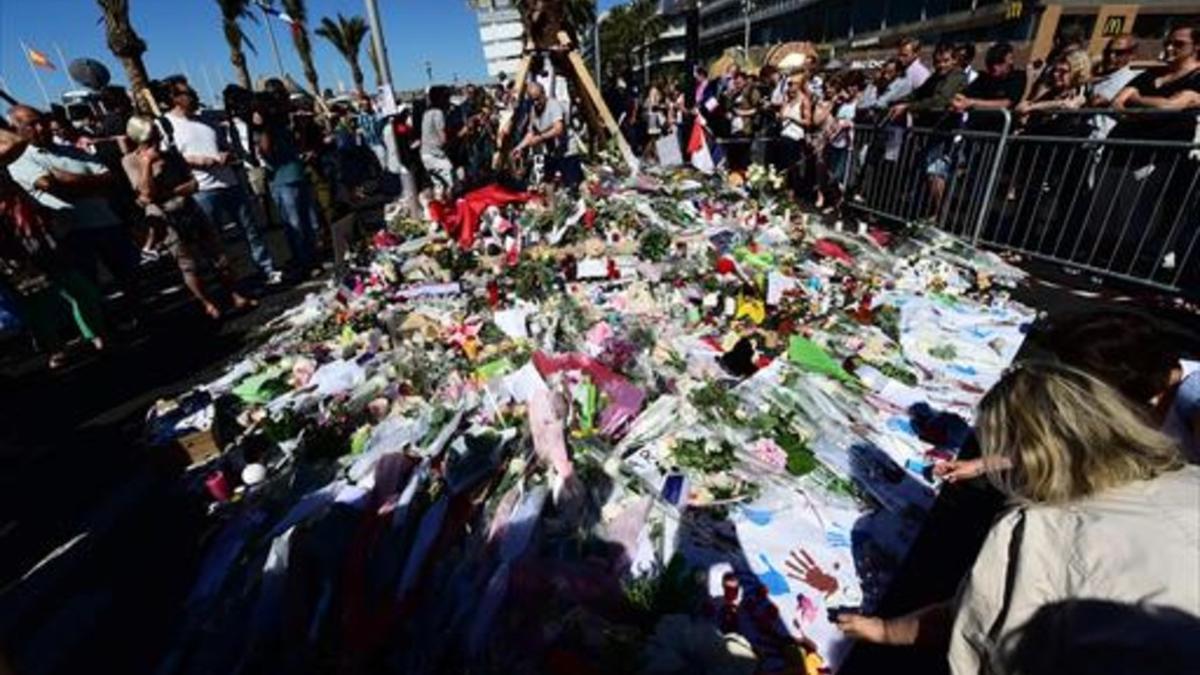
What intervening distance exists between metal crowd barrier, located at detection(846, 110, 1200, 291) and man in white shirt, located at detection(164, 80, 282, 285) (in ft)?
23.5

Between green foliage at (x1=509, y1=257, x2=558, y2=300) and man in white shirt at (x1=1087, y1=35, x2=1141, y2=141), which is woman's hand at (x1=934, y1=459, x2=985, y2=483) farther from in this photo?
man in white shirt at (x1=1087, y1=35, x2=1141, y2=141)

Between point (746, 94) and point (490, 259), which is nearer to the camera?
point (490, 259)

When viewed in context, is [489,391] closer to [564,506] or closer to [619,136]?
[564,506]

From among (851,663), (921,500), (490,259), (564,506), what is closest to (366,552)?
(564,506)

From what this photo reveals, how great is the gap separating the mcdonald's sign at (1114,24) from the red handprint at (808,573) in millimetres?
42475

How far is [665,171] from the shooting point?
9789 millimetres

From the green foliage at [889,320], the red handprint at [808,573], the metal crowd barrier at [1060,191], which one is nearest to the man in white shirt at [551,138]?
the metal crowd barrier at [1060,191]

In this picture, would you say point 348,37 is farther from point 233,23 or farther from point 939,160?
point 939,160

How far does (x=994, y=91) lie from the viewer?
6238 mm

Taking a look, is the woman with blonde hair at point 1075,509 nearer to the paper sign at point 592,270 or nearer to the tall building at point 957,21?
the paper sign at point 592,270

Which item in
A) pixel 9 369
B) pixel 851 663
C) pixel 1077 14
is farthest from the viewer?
pixel 1077 14

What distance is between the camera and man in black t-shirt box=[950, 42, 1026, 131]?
6047mm

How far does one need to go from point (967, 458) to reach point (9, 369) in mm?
7220

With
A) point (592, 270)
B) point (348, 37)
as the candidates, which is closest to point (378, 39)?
point (592, 270)
